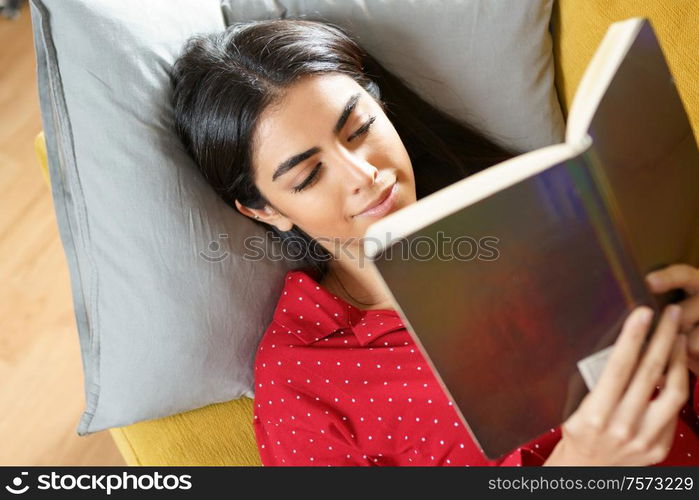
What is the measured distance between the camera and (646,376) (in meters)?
0.72

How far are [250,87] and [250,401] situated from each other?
1.74ft

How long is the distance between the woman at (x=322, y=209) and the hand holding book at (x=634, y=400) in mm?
229

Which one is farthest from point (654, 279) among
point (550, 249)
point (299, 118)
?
point (299, 118)

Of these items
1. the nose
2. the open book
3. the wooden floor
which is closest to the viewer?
the open book

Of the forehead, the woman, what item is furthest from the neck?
the forehead

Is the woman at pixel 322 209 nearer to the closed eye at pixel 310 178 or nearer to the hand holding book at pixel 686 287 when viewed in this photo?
the closed eye at pixel 310 178

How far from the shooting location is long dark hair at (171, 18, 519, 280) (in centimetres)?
108

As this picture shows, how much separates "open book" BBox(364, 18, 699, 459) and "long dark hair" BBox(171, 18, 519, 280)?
0.49 metres

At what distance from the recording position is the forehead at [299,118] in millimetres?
1034

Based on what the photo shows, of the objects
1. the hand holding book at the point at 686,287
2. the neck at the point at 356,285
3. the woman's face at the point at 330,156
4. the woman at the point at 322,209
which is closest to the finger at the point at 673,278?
the hand holding book at the point at 686,287

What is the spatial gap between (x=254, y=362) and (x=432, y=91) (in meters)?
0.52

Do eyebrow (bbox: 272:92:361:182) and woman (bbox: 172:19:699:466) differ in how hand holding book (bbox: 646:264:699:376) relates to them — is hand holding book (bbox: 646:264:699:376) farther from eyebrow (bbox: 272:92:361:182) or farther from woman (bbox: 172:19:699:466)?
eyebrow (bbox: 272:92:361:182)

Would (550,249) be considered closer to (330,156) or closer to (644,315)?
(644,315)

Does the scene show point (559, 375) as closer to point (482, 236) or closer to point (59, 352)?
point (482, 236)
